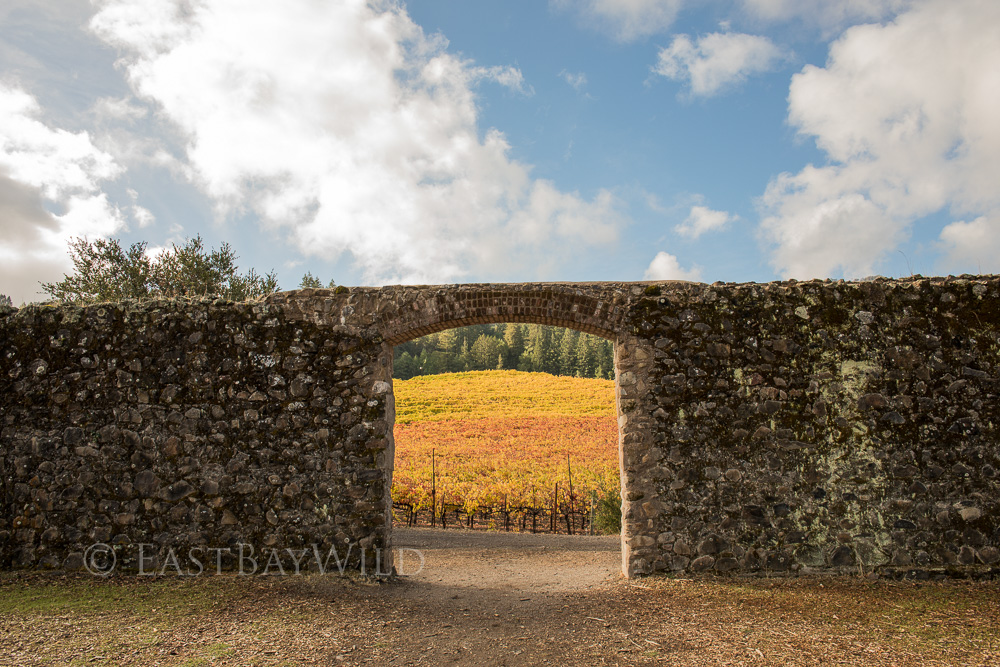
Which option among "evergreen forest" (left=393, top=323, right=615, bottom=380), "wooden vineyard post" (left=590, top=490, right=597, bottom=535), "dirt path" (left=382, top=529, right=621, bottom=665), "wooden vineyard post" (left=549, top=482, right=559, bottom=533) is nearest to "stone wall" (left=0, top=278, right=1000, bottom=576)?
"dirt path" (left=382, top=529, right=621, bottom=665)

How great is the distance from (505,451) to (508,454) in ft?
1.42

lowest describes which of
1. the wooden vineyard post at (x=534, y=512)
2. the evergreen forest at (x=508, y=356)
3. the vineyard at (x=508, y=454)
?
the wooden vineyard post at (x=534, y=512)

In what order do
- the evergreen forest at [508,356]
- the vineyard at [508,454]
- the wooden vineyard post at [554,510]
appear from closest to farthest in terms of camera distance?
1. the wooden vineyard post at [554,510]
2. the vineyard at [508,454]
3. the evergreen forest at [508,356]

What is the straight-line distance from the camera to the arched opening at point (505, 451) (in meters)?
11.8

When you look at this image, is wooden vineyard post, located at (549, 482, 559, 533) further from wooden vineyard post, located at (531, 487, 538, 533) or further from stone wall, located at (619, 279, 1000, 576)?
stone wall, located at (619, 279, 1000, 576)

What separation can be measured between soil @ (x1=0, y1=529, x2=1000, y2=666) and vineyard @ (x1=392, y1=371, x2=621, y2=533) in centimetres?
515

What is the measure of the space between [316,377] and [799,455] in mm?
5476

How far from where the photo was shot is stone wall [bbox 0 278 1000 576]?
6066mm

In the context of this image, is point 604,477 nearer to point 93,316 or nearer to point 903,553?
point 903,553

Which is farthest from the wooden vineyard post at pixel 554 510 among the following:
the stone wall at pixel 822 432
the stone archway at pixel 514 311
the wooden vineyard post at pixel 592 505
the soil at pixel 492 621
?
the stone wall at pixel 822 432

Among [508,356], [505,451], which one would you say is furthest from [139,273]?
[508,356]

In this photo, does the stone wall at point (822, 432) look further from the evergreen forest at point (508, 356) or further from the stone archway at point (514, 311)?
the evergreen forest at point (508, 356)

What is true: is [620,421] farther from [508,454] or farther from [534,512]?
[508,454]

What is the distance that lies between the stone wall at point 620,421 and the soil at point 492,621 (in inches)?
15.9
